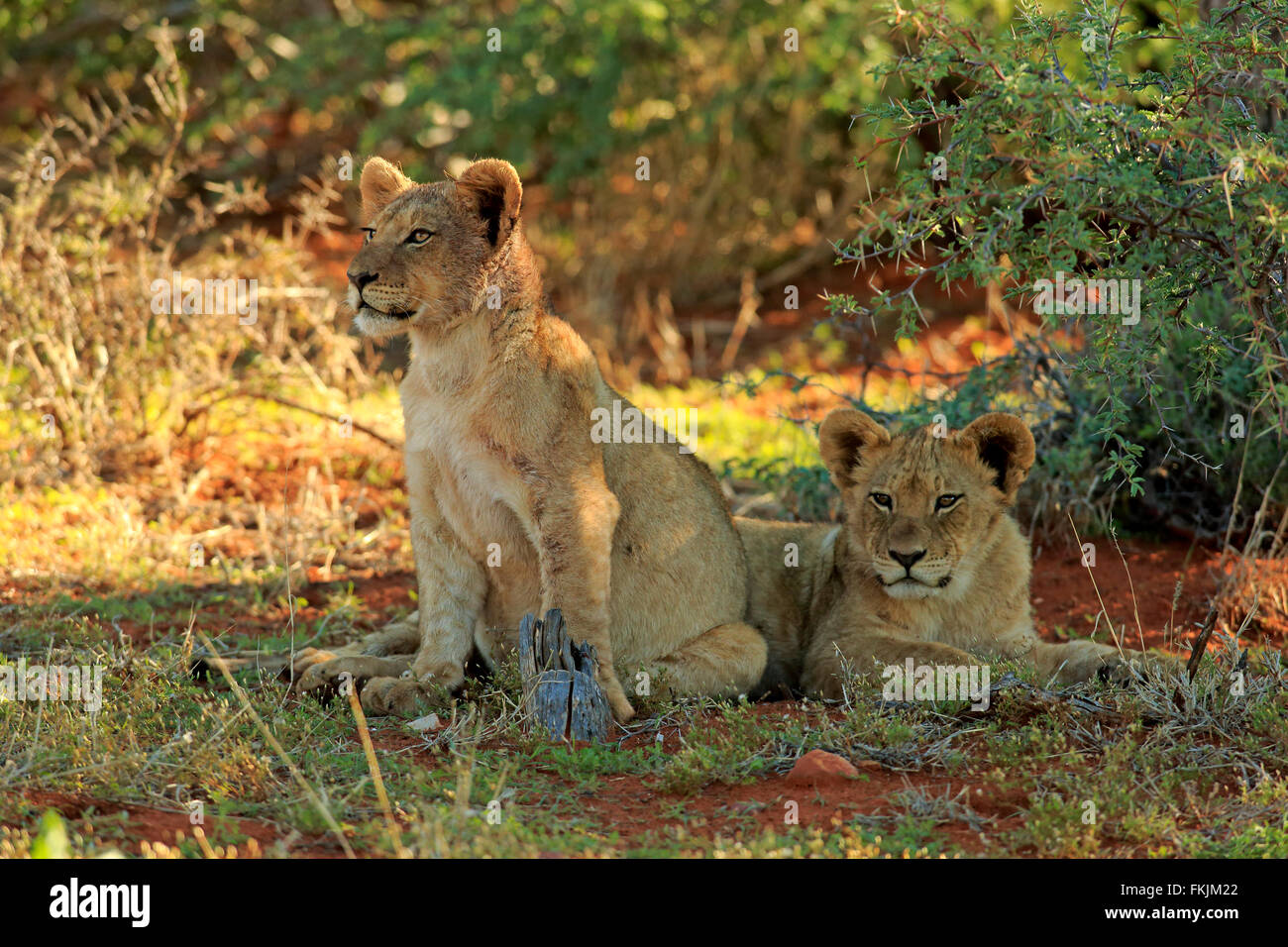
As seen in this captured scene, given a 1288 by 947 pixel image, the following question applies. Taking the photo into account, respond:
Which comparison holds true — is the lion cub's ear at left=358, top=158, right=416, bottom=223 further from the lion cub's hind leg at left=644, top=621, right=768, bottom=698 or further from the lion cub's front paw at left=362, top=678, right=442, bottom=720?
the lion cub's hind leg at left=644, top=621, right=768, bottom=698

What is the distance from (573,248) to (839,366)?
125 inches

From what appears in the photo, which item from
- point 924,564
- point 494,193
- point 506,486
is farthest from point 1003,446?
point 494,193

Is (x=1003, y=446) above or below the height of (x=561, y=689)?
above

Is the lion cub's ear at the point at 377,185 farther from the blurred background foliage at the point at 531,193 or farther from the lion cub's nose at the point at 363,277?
the blurred background foliage at the point at 531,193

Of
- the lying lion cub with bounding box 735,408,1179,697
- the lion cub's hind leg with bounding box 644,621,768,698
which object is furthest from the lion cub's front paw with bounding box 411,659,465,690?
the lying lion cub with bounding box 735,408,1179,697

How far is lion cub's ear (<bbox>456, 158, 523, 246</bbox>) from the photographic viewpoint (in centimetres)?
552

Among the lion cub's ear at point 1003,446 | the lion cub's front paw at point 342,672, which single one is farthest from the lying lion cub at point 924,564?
the lion cub's front paw at point 342,672

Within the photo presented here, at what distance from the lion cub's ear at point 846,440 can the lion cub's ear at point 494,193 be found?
161 cm

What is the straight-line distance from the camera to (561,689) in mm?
5250

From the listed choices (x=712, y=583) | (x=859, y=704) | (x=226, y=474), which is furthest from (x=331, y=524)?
(x=859, y=704)

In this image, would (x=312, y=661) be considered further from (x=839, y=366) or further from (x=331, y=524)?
(x=839, y=366)

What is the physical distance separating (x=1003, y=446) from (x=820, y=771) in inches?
72.7

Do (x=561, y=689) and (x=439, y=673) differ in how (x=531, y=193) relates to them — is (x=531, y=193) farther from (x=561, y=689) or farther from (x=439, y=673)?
(x=561, y=689)

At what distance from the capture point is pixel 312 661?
612cm
